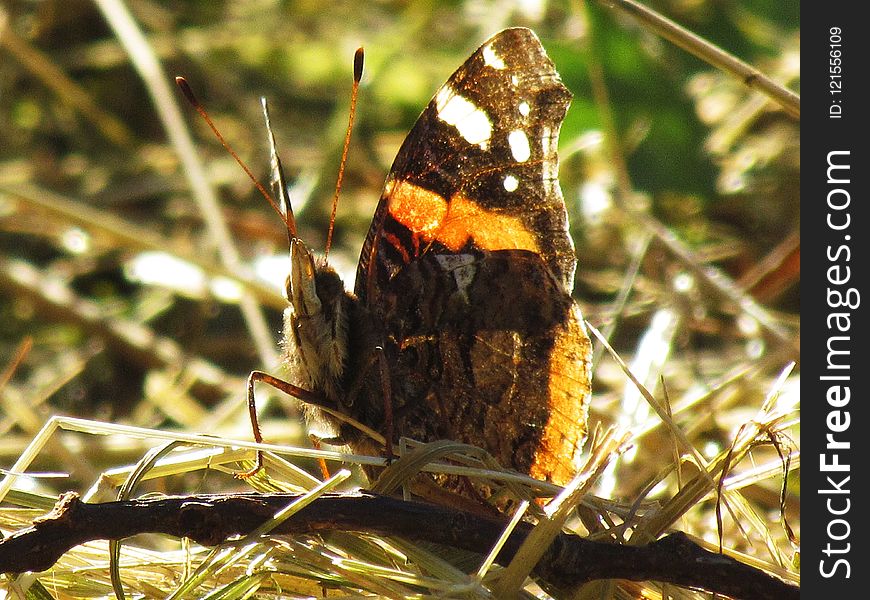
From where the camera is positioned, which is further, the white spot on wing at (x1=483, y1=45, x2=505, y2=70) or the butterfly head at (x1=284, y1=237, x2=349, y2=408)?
the white spot on wing at (x1=483, y1=45, x2=505, y2=70)

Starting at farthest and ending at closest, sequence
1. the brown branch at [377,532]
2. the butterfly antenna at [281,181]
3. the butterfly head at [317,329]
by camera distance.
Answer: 1. the butterfly head at [317,329]
2. the butterfly antenna at [281,181]
3. the brown branch at [377,532]

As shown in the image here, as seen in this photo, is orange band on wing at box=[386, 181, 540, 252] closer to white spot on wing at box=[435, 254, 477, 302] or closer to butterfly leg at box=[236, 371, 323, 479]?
white spot on wing at box=[435, 254, 477, 302]

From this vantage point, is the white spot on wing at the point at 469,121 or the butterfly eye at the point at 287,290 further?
the white spot on wing at the point at 469,121

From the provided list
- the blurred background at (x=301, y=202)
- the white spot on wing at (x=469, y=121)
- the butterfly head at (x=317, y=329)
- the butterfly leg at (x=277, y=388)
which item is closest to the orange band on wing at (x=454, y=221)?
the white spot on wing at (x=469, y=121)

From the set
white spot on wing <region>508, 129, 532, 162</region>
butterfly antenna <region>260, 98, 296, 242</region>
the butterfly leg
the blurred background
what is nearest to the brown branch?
the butterfly leg

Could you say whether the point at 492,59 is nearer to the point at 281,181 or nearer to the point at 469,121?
the point at 469,121

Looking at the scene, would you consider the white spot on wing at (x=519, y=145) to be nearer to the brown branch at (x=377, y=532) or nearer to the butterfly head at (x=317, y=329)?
the butterfly head at (x=317, y=329)

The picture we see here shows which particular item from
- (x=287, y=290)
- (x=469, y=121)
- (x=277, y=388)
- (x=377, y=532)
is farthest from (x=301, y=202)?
(x=377, y=532)
